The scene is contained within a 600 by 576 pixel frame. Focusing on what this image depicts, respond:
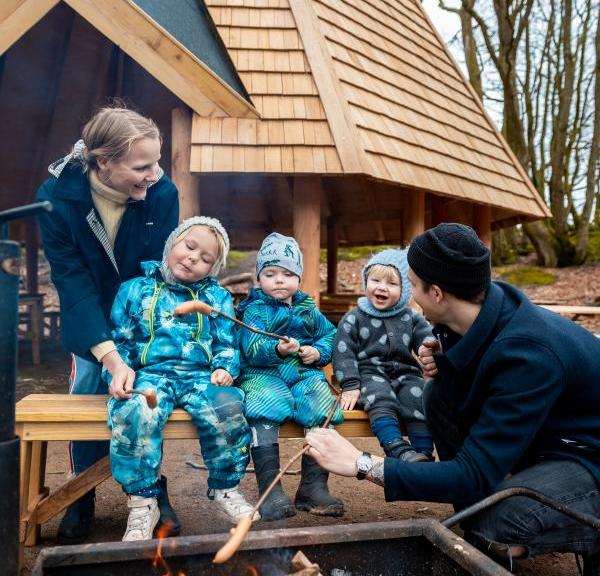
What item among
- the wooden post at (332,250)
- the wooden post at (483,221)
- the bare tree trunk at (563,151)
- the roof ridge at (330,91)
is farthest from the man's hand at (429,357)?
the bare tree trunk at (563,151)

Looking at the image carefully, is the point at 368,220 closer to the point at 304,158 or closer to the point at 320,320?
the point at 304,158

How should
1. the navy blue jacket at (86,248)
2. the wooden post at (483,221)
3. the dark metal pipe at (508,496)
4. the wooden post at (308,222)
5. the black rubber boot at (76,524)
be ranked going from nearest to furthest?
the dark metal pipe at (508,496)
the navy blue jacket at (86,248)
the black rubber boot at (76,524)
the wooden post at (308,222)
the wooden post at (483,221)

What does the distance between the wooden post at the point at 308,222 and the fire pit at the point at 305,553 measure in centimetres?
320

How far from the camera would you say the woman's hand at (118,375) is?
8.29 feet

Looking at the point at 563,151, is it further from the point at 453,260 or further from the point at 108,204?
the point at 453,260

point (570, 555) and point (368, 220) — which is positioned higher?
point (368, 220)

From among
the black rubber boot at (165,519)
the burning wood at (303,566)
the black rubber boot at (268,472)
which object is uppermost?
the burning wood at (303,566)

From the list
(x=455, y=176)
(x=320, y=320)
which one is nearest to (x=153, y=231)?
(x=320, y=320)

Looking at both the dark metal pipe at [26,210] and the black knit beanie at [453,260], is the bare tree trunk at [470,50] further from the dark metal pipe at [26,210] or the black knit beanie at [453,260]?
the dark metal pipe at [26,210]

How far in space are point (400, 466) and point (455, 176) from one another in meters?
4.58

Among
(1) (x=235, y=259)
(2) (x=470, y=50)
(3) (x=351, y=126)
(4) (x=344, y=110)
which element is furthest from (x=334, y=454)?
(2) (x=470, y=50)

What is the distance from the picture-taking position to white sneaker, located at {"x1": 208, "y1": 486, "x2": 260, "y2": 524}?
2.65 metres

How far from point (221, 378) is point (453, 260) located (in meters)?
1.22

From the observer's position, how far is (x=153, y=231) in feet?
10.1
